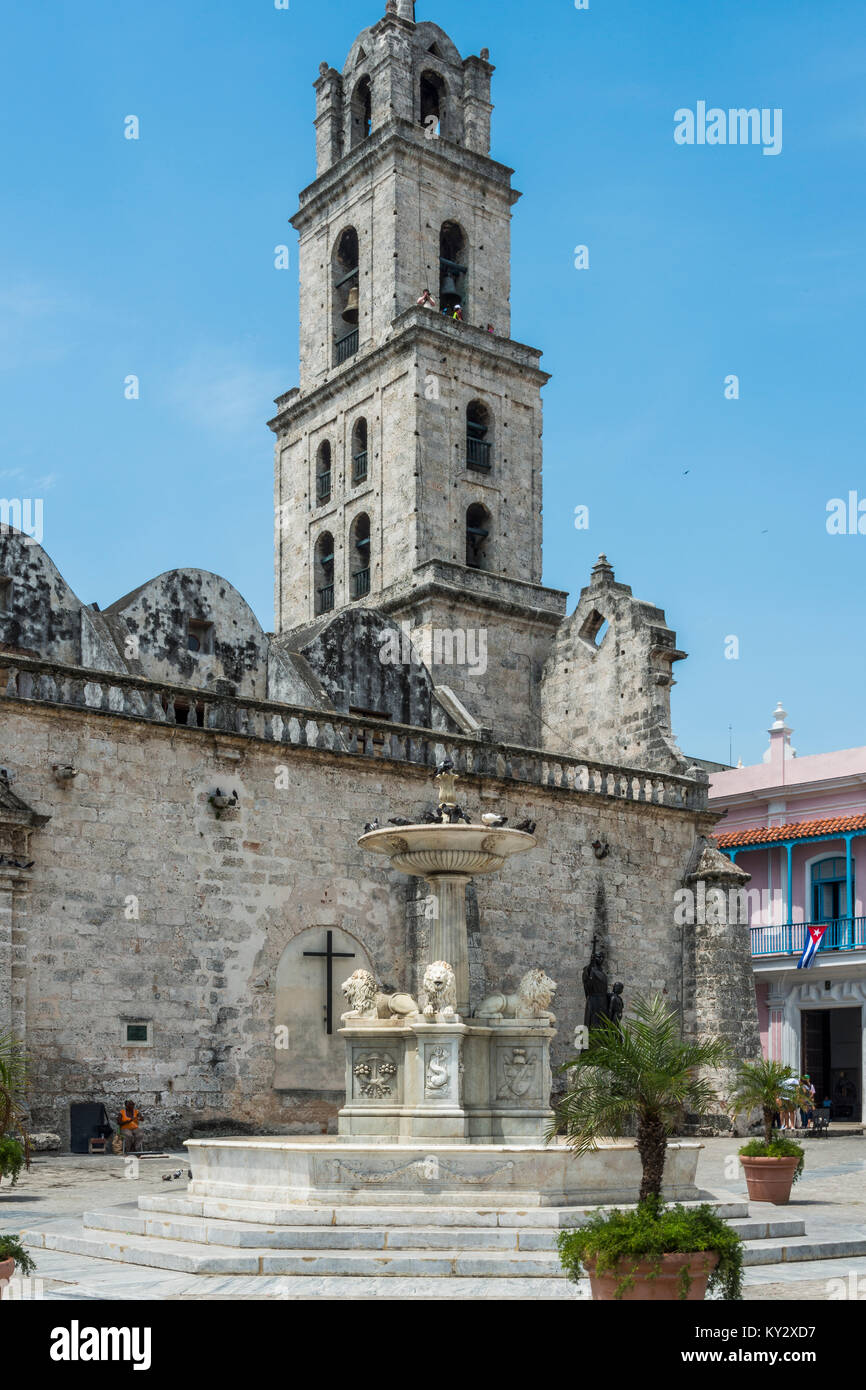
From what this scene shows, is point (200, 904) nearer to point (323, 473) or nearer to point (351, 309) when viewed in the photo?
point (323, 473)

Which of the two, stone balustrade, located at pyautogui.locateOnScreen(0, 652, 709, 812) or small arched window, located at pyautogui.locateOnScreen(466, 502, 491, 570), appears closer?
stone balustrade, located at pyautogui.locateOnScreen(0, 652, 709, 812)

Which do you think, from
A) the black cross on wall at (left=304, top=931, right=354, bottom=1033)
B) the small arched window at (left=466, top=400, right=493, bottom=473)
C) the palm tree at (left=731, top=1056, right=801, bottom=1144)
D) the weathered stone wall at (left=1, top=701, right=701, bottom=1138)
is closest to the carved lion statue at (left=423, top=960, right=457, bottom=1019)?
the palm tree at (left=731, top=1056, right=801, bottom=1144)

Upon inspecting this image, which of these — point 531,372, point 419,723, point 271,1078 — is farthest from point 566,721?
point 271,1078

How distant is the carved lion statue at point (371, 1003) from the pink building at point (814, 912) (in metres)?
19.1

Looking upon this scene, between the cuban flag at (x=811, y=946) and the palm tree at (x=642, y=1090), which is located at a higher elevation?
the palm tree at (x=642, y=1090)

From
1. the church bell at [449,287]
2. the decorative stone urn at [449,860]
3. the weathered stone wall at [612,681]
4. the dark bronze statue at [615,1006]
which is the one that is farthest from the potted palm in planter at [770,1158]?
the church bell at [449,287]

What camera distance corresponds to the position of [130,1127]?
1839 cm

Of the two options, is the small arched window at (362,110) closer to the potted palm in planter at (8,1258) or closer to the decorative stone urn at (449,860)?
the decorative stone urn at (449,860)

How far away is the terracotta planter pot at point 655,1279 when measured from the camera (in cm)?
755

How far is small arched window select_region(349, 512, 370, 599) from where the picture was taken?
1394 inches

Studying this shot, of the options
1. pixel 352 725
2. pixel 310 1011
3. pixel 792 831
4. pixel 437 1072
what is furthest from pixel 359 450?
pixel 437 1072

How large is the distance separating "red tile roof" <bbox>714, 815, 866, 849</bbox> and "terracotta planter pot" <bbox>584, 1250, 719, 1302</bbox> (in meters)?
24.8

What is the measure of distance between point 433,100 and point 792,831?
20.1 meters

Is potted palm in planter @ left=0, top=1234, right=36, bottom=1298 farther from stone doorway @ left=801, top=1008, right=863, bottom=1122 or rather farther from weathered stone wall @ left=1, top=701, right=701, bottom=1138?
stone doorway @ left=801, top=1008, right=863, bottom=1122
